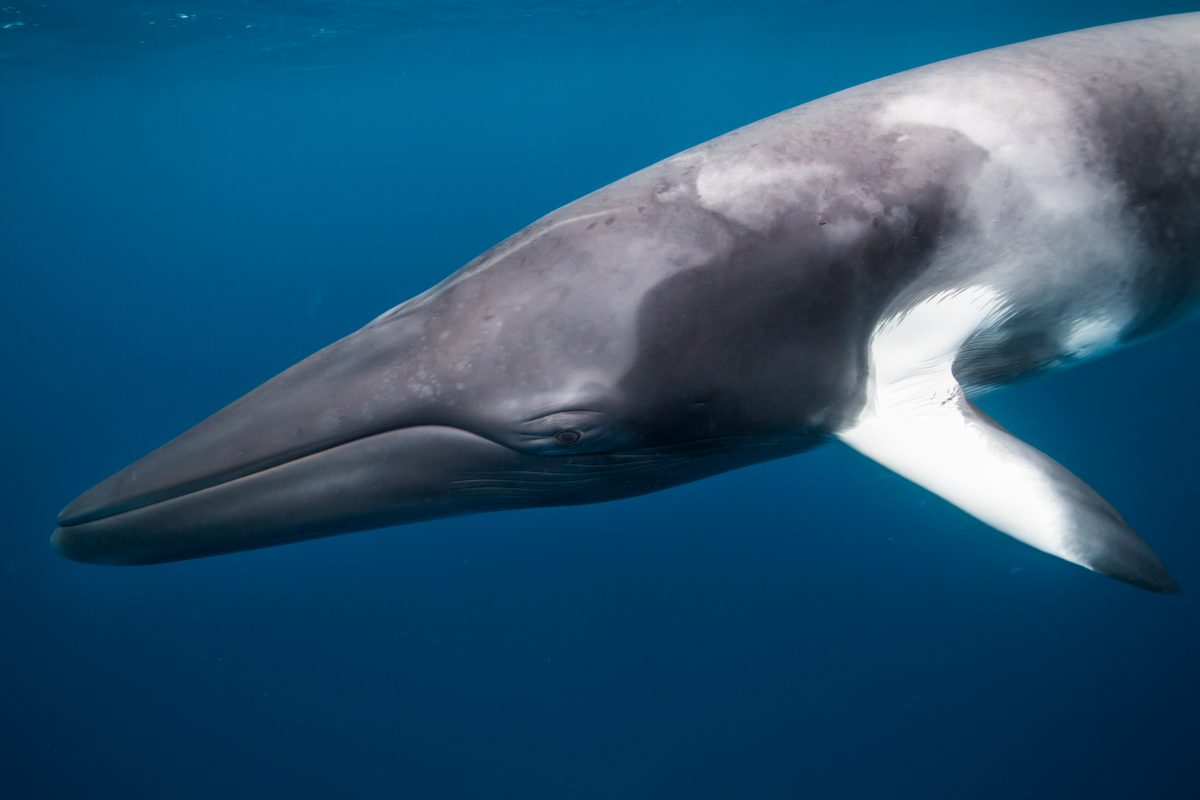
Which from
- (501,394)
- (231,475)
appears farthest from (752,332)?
(231,475)

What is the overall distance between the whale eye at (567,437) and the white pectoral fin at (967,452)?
5.84 feet

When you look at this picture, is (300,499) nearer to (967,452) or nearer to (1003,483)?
(967,452)

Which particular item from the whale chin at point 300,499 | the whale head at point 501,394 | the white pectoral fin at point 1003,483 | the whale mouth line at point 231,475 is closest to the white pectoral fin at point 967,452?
the white pectoral fin at point 1003,483

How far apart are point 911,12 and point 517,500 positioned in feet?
172

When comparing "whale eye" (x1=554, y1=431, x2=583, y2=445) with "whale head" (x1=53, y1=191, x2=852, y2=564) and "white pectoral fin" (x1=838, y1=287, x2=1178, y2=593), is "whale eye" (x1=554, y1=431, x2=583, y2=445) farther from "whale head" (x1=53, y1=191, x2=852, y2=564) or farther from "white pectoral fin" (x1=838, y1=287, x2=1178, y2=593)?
"white pectoral fin" (x1=838, y1=287, x2=1178, y2=593)

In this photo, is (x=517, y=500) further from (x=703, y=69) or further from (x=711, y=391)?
(x=703, y=69)

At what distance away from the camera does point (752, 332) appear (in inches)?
182

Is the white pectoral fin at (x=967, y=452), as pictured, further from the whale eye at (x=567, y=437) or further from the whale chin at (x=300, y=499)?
the whale chin at (x=300, y=499)

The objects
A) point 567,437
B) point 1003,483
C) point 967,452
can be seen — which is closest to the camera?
point 567,437

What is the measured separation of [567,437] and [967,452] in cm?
244

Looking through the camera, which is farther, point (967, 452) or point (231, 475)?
point (967, 452)

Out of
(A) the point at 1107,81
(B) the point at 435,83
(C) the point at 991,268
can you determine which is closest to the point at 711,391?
(C) the point at 991,268

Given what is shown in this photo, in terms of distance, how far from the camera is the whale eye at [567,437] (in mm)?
4523

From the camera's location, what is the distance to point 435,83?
2908 inches
